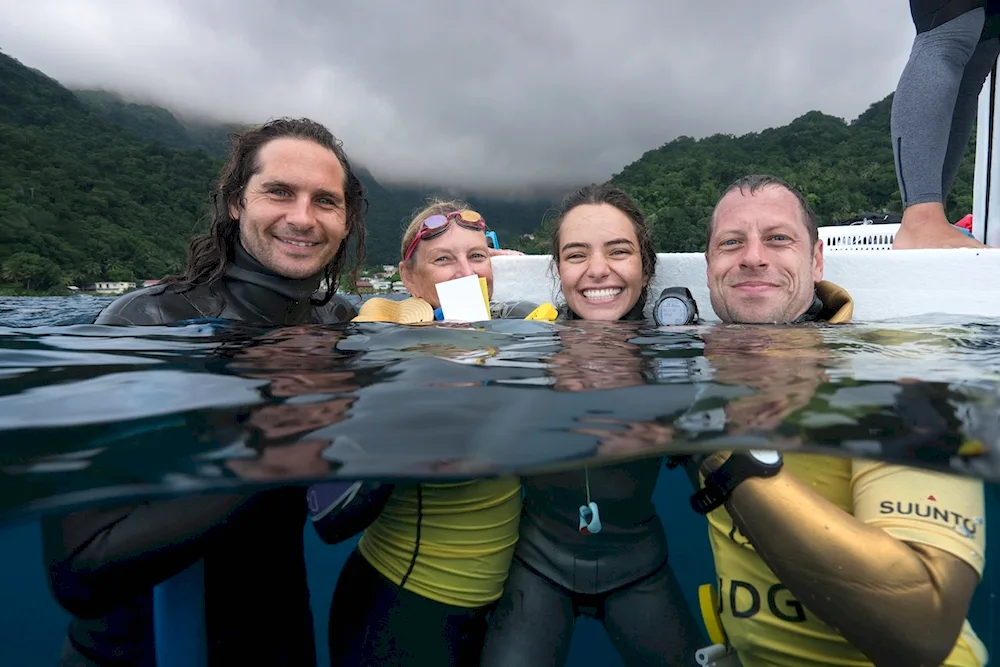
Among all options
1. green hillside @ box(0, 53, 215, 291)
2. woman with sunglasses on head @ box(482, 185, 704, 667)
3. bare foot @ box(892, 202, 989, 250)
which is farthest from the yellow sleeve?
green hillside @ box(0, 53, 215, 291)

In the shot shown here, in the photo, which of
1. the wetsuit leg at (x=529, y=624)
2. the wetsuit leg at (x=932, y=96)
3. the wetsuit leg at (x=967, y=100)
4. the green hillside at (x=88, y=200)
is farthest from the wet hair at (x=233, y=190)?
the green hillside at (x=88, y=200)

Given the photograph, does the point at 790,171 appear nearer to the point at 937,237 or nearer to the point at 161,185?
the point at 937,237

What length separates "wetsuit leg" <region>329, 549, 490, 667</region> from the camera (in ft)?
6.28

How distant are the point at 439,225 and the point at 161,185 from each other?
155ft

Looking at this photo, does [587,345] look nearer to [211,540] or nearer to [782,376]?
[782,376]

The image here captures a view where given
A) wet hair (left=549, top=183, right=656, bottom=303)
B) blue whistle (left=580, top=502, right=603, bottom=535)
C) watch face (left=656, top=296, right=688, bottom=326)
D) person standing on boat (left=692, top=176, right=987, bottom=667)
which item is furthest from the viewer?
wet hair (left=549, top=183, right=656, bottom=303)

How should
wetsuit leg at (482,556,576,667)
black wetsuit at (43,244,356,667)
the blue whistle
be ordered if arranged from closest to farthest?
1. black wetsuit at (43,244,356,667)
2. the blue whistle
3. wetsuit leg at (482,556,576,667)

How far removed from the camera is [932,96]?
11.9 ft

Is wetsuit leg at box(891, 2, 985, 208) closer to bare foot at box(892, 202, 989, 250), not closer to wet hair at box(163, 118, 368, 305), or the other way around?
bare foot at box(892, 202, 989, 250)

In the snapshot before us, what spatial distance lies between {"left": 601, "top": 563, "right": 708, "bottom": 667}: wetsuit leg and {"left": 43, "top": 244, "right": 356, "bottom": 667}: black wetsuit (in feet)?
4.77

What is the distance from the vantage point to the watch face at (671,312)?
3.02 meters

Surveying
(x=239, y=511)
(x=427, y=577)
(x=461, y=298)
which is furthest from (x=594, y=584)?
(x=461, y=298)

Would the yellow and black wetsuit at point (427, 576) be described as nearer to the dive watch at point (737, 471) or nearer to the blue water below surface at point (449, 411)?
the blue water below surface at point (449, 411)

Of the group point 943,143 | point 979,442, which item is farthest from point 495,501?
point 943,143
